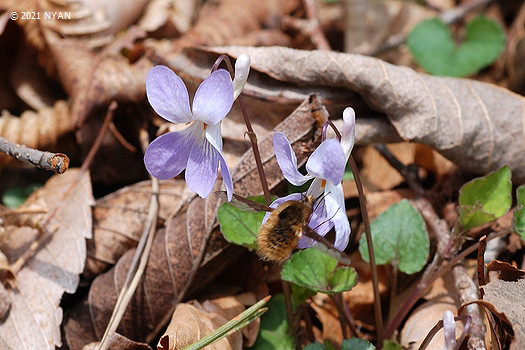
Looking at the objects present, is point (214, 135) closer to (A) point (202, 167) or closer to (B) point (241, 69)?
(A) point (202, 167)

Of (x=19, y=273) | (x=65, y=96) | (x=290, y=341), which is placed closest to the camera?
(x=290, y=341)

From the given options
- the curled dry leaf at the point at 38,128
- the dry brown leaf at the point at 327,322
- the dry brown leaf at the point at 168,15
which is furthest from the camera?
the dry brown leaf at the point at 168,15

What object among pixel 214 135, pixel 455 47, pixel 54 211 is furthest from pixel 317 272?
pixel 455 47

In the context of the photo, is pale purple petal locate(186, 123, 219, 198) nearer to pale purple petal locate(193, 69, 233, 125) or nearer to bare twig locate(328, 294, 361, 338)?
pale purple petal locate(193, 69, 233, 125)

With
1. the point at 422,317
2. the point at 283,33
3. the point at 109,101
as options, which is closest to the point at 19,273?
the point at 109,101

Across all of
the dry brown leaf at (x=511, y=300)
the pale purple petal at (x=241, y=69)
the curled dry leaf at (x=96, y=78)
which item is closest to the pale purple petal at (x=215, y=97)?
the pale purple petal at (x=241, y=69)

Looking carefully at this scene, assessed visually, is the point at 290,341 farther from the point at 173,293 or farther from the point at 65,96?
the point at 65,96

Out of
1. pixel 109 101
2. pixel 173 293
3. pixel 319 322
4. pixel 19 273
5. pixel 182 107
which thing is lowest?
pixel 319 322

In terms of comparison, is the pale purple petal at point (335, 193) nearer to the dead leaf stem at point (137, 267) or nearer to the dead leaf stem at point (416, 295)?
the dead leaf stem at point (416, 295)
